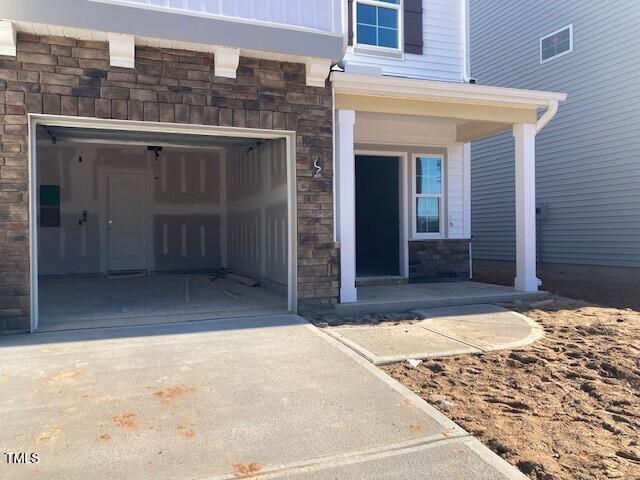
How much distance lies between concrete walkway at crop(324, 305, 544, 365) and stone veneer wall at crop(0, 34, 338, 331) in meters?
1.16

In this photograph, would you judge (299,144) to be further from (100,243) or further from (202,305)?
(100,243)

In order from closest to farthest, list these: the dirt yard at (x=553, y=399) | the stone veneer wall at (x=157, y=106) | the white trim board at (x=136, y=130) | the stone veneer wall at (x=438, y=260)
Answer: the dirt yard at (x=553, y=399)
the stone veneer wall at (x=157, y=106)
the white trim board at (x=136, y=130)
the stone veneer wall at (x=438, y=260)

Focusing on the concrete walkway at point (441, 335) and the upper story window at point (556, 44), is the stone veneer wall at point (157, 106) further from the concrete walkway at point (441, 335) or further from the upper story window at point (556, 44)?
the upper story window at point (556, 44)

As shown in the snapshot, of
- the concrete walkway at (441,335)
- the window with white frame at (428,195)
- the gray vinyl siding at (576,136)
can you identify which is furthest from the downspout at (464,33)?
the concrete walkway at (441,335)

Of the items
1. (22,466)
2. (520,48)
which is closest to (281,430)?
(22,466)

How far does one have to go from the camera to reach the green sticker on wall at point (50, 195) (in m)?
11.3

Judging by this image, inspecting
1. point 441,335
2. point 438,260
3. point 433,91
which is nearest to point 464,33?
point 433,91

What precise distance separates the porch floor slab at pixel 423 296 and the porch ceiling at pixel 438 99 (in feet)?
8.94

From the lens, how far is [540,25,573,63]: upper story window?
13469 millimetres

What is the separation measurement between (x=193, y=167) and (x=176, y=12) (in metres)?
7.26

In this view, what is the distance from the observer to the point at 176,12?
18.8 ft

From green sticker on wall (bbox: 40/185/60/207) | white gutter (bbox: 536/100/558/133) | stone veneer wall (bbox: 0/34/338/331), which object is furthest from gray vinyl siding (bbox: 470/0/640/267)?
green sticker on wall (bbox: 40/185/60/207)

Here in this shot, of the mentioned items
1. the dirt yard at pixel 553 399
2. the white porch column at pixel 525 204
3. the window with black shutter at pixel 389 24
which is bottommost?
the dirt yard at pixel 553 399

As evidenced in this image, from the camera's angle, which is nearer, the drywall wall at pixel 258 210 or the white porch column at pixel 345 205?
the white porch column at pixel 345 205
